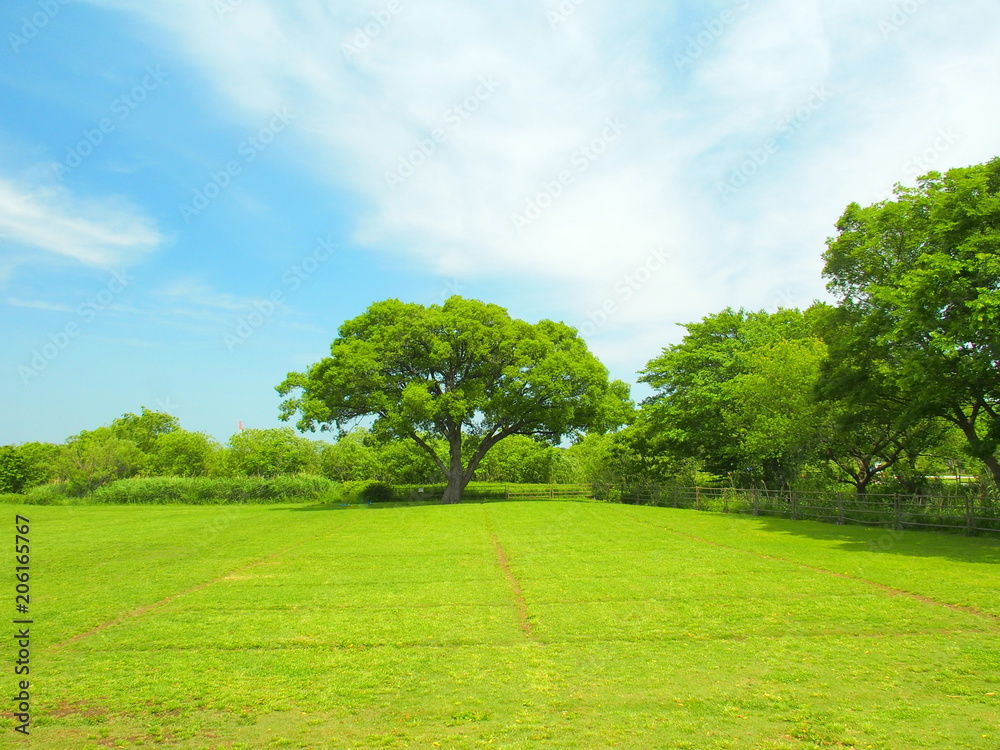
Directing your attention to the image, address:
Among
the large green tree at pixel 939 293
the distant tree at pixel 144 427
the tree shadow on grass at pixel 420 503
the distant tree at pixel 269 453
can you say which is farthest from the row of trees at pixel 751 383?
the distant tree at pixel 144 427

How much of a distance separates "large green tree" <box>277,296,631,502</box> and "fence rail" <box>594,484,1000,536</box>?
24.0ft

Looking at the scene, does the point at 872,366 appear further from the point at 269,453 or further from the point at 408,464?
the point at 269,453

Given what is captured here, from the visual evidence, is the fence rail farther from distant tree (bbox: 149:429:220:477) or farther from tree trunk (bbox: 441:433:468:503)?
distant tree (bbox: 149:429:220:477)

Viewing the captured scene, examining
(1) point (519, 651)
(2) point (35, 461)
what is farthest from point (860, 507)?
(2) point (35, 461)

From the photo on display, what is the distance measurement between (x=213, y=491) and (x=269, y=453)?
16666 millimetres

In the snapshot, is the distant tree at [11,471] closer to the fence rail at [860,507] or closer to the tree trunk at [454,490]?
the tree trunk at [454,490]

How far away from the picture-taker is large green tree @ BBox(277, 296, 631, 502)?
32719mm

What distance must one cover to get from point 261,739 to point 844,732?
397 cm

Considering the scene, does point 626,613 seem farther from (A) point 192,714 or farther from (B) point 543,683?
(A) point 192,714

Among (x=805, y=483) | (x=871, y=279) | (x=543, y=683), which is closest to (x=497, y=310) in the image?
(x=805, y=483)

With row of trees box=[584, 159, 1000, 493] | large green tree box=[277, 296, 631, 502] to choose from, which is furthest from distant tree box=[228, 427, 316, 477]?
row of trees box=[584, 159, 1000, 493]

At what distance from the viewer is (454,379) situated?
35.1 m

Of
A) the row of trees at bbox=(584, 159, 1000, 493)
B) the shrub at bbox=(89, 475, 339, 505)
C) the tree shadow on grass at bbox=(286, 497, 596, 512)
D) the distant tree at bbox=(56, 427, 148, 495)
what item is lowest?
the tree shadow on grass at bbox=(286, 497, 596, 512)

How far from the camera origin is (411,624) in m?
7.38
